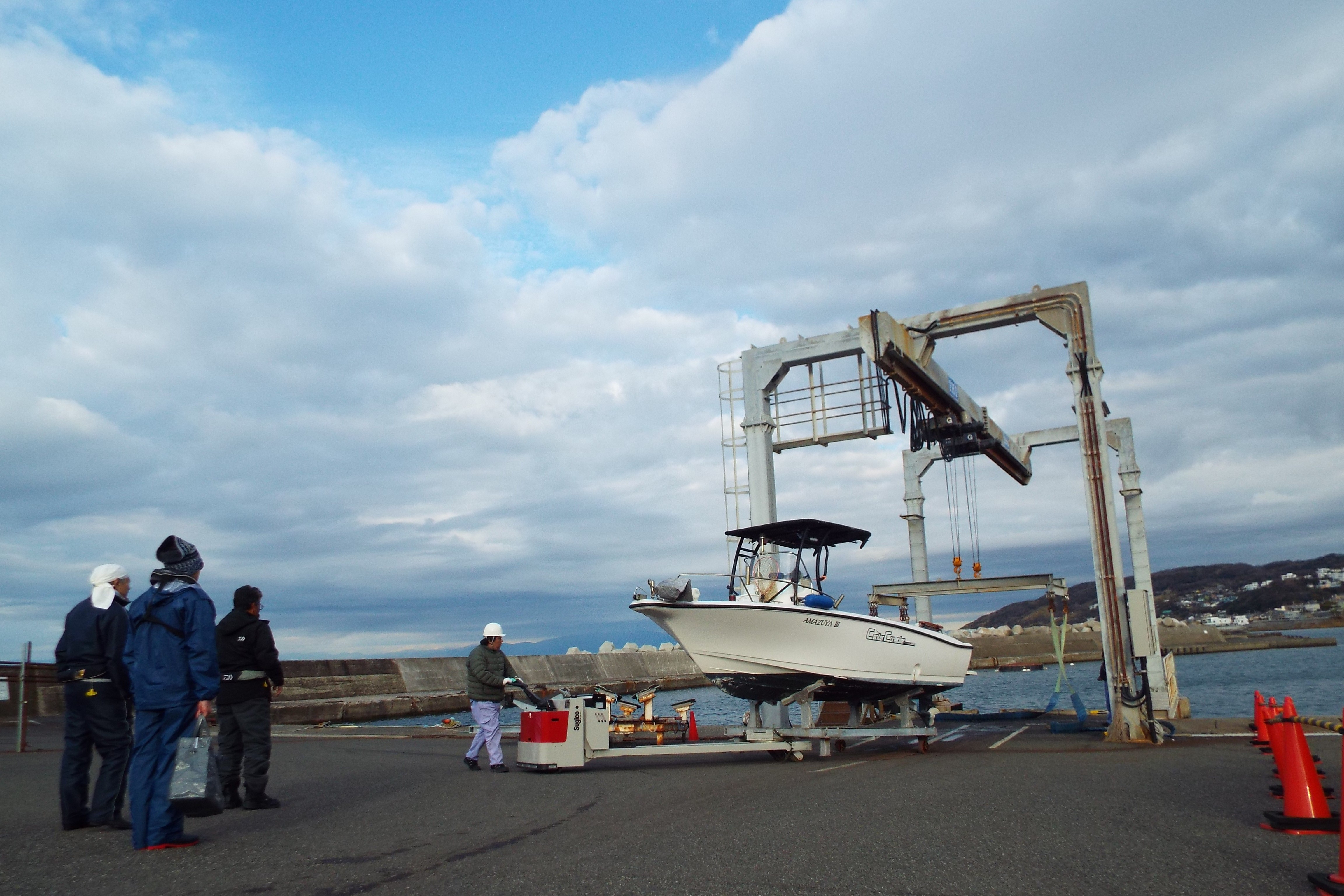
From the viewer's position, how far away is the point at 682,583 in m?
11.2

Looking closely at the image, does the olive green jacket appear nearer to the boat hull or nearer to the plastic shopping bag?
the boat hull

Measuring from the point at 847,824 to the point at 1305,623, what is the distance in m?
195

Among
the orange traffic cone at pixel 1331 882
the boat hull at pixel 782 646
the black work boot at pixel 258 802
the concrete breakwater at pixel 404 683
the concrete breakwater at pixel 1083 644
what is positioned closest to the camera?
the orange traffic cone at pixel 1331 882

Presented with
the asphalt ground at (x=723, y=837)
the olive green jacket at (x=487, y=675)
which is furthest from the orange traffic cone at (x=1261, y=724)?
the olive green jacket at (x=487, y=675)

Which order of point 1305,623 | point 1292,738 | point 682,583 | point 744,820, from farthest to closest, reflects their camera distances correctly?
point 1305,623
point 682,583
point 744,820
point 1292,738

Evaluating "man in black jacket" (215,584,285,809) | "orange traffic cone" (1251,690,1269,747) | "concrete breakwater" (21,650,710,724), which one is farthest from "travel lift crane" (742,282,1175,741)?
"man in black jacket" (215,584,285,809)

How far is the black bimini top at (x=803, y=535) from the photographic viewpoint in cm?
1227

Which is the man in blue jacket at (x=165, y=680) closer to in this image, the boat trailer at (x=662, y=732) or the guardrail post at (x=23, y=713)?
the boat trailer at (x=662, y=732)

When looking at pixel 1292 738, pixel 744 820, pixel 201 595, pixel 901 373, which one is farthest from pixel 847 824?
pixel 901 373

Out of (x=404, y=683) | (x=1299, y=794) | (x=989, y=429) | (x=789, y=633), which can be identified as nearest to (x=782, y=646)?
(x=789, y=633)

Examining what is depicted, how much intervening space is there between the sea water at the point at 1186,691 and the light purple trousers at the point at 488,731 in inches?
176

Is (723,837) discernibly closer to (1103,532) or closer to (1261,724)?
(1261,724)

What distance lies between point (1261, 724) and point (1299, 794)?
19.8 ft

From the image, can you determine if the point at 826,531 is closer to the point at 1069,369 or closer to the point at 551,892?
the point at 1069,369
